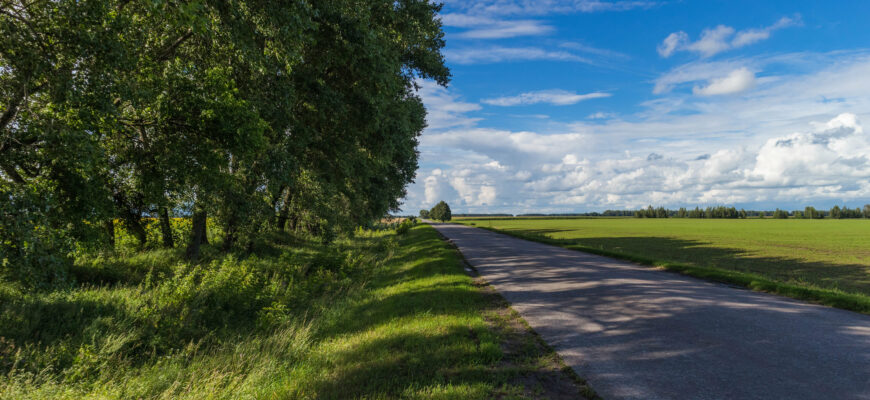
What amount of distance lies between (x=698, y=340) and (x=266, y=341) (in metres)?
7.56

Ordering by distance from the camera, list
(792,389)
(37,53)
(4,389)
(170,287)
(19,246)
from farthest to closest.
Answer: (170,287), (37,53), (19,246), (4,389), (792,389)

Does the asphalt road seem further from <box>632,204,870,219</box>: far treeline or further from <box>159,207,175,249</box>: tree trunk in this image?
<box>632,204,870,219</box>: far treeline

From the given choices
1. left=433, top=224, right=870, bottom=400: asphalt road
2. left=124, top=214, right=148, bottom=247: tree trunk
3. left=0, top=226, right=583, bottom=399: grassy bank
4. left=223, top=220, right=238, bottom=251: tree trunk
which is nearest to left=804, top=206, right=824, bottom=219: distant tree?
left=433, top=224, right=870, bottom=400: asphalt road

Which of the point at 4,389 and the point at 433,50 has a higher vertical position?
the point at 433,50

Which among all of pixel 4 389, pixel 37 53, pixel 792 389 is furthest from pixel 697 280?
pixel 37 53

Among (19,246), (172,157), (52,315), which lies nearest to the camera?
(19,246)

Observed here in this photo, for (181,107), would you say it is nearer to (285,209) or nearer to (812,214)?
(285,209)

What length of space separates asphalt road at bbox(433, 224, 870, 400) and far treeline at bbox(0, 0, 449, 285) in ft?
26.7

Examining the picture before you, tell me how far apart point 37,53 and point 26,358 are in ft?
18.2

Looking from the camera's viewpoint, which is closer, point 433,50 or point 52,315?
point 52,315

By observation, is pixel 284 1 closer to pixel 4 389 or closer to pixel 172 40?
pixel 172 40

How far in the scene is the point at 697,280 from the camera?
36.1ft

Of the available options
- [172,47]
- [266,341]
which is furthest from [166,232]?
[266,341]

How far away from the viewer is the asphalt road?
3910 mm
